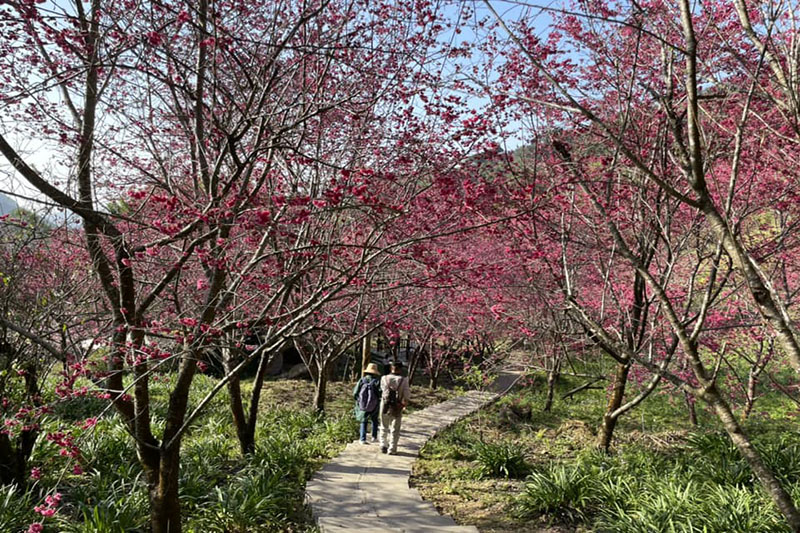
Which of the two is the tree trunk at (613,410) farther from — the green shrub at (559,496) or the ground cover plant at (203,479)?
the ground cover plant at (203,479)

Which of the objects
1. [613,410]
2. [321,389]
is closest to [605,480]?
[613,410]

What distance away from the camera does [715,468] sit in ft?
18.7

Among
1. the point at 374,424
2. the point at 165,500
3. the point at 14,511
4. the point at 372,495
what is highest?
the point at 165,500

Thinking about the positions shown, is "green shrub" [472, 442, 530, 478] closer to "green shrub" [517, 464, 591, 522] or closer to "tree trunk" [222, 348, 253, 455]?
"green shrub" [517, 464, 591, 522]

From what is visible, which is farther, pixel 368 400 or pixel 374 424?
pixel 374 424

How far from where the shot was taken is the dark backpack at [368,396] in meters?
7.62

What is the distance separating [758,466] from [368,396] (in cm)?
592

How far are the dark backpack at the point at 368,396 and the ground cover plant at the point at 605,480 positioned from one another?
109 cm

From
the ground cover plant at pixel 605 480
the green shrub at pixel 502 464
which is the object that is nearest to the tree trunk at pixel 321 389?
the ground cover plant at pixel 605 480

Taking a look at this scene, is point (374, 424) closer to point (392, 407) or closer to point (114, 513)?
point (392, 407)

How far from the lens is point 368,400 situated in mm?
7609

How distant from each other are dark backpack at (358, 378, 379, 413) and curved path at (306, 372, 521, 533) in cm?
64

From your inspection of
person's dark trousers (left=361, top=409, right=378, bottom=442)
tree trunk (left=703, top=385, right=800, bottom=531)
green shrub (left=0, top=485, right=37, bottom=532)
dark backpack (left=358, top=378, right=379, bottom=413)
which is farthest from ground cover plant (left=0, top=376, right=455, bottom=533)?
tree trunk (left=703, top=385, right=800, bottom=531)

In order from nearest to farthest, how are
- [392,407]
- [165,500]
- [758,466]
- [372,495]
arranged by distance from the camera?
[758,466], [165,500], [372,495], [392,407]
